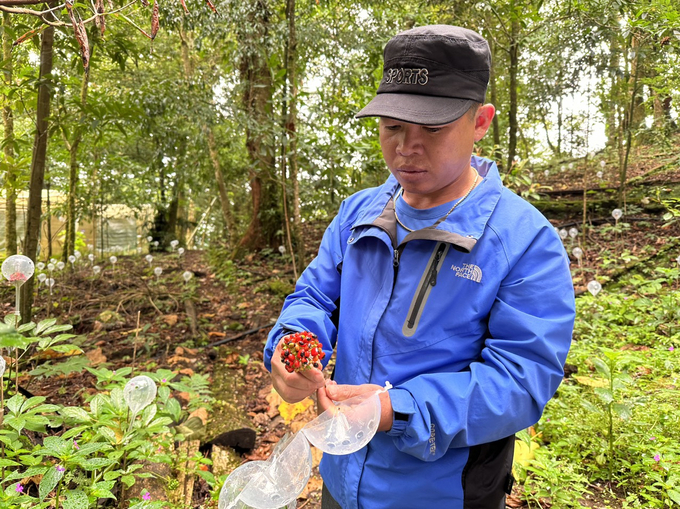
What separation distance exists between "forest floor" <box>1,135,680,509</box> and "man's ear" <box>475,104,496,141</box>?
2.07 m

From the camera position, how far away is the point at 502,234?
3.78ft

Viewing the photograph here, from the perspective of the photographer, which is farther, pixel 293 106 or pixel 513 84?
pixel 513 84

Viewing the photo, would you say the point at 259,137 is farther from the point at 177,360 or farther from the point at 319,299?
the point at 319,299

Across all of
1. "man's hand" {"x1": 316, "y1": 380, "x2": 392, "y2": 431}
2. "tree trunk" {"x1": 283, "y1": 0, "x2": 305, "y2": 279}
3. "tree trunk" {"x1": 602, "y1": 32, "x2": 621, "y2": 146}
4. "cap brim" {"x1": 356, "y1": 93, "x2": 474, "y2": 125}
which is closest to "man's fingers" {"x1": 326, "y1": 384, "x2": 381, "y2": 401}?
"man's hand" {"x1": 316, "y1": 380, "x2": 392, "y2": 431}

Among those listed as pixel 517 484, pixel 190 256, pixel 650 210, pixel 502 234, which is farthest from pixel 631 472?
pixel 190 256

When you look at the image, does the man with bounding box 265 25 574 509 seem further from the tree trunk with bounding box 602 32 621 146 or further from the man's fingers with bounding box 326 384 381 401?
the tree trunk with bounding box 602 32 621 146

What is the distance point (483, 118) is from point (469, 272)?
1.49 ft

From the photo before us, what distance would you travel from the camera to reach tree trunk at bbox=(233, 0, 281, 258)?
4867mm

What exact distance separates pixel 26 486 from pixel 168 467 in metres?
0.63

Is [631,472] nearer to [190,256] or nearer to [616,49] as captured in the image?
[616,49]

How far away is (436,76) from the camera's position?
1.14 metres

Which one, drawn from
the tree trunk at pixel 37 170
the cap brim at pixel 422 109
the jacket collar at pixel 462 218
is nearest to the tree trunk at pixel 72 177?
the tree trunk at pixel 37 170

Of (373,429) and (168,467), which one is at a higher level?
(373,429)

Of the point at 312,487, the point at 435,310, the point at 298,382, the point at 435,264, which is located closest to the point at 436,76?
the point at 435,264
